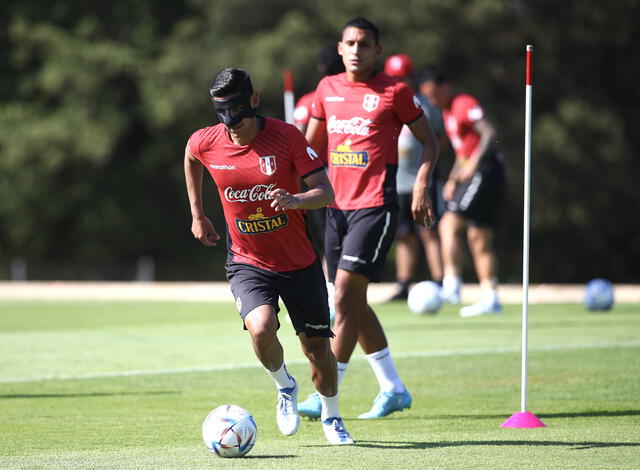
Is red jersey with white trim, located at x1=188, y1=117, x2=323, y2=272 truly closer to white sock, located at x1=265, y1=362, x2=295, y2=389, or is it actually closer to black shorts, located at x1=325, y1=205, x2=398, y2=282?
white sock, located at x1=265, y1=362, x2=295, y2=389

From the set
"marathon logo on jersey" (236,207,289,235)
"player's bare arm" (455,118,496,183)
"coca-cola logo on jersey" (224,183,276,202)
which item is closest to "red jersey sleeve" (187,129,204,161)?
"coca-cola logo on jersey" (224,183,276,202)

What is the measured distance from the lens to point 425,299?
13.9 metres

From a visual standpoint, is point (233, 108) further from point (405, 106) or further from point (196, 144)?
point (405, 106)

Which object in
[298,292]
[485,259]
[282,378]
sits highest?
[298,292]

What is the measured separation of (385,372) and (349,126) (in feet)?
5.47

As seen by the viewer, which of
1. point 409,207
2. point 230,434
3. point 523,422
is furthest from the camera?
point 409,207

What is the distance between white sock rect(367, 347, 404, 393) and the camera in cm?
750

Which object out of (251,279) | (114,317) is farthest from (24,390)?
(114,317)

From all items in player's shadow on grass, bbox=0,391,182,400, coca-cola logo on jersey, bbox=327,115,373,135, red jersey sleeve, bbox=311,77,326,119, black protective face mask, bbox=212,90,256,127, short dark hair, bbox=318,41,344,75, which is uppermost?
short dark hair, bbox=318,41,344,75

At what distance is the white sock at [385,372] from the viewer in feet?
24.6

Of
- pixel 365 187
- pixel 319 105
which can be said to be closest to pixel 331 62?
pixel 319 105

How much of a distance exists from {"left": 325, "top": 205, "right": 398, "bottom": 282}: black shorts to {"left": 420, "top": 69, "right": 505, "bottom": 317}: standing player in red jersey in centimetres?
643

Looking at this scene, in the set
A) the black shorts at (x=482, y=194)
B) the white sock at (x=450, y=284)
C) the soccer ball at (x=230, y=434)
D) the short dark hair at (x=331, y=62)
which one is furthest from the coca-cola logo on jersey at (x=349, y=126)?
the white sock at (x=450, y=284)

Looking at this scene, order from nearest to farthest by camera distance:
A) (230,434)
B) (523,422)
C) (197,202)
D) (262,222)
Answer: (230,434)
(262,222)
(197,202)
(523,422)
